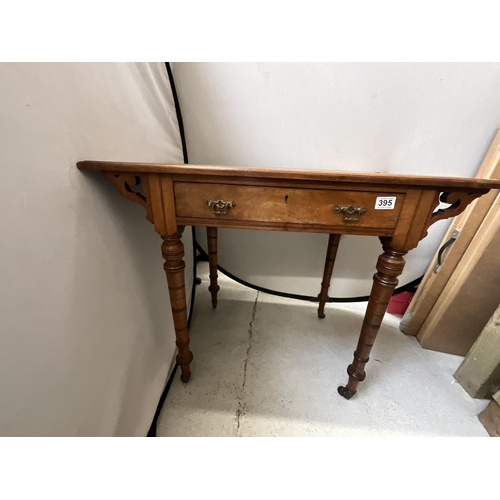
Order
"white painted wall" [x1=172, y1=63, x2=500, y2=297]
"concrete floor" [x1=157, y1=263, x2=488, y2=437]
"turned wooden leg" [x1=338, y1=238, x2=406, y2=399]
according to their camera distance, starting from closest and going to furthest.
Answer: "turned wooden leg" [x1=338, y1=238, x2=406, y2=399] → "concrete floor" [x1=157, y1=263, x2=488, y2=437] → "white painted wall" [x1=172, y1=63, x2=500, y2=297]

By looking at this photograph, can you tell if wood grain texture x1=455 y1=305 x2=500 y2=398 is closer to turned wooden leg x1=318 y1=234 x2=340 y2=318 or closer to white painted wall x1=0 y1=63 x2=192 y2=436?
turned wooden leg x1=318 y1=234 x2=340 y2=318

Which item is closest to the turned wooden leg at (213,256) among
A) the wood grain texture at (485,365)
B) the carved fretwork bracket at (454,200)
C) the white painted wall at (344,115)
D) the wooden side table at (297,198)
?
the white painted wall at (344,115)

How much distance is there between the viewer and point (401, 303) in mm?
1107

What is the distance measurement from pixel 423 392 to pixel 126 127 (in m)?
1.22

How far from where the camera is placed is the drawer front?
49cm

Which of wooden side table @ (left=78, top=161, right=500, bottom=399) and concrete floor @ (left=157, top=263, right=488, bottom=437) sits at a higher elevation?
wooden side table @ (left=78, top=161, right=500, bottom=399)

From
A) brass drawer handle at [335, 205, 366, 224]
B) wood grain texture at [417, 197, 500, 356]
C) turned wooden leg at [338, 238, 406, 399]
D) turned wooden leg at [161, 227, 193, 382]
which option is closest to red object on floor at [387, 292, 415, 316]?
wood grain texture at [417, 197, 500, 356]

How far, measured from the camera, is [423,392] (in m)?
0.78

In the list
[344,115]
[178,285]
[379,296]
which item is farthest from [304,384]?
[344,115]

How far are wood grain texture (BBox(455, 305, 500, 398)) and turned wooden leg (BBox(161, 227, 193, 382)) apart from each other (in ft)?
3.10

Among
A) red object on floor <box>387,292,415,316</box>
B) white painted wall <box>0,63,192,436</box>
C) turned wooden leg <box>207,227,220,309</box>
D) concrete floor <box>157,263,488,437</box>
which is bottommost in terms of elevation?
concrete floor <box>157,263,488,437</box>

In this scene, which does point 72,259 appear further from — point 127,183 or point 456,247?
point 456,247

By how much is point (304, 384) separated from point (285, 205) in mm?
644
